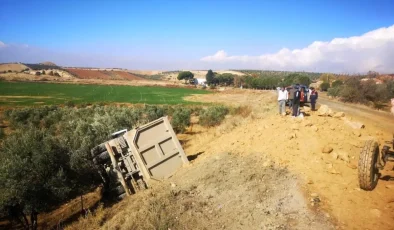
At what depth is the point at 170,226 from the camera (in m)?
6.27

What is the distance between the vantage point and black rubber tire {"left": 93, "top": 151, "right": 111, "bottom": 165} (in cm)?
960

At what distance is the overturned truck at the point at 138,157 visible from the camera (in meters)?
9.16

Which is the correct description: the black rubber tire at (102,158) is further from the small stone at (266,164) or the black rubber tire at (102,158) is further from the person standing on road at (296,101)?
the person standing on road at (296,101)

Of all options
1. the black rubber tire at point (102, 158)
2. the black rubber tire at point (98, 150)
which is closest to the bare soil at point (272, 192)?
the black rubber tire at point (102, 158)

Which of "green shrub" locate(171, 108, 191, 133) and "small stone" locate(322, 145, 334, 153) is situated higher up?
"small stone" locate(322, 145, 334, 153)

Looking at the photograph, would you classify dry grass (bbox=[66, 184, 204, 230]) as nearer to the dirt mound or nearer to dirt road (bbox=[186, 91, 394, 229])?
the dirt mound

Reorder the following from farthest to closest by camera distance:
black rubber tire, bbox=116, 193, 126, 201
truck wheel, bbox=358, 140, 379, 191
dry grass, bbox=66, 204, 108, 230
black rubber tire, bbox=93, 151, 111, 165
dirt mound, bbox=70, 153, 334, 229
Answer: black rubber tire, bbox=93, 151, 111, 165, black rubber tire, bbox=116, 193, 126, 201, dry grass, bbox=66, 204, 108, 230, truck wheel, bbox=358, 140, 379, 191, dirt mound, bbox=70, 153, 334, 229

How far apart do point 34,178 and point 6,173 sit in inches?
30.7

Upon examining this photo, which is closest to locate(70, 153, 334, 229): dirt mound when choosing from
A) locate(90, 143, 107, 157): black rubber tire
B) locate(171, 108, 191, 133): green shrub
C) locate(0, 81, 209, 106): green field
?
locate(90, 143, 107, 157): black rubber tire

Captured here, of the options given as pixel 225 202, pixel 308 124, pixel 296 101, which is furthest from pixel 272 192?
pixel 296 101

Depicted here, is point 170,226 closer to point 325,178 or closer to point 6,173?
point 325,178

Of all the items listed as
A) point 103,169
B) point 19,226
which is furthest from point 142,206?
point 19,226

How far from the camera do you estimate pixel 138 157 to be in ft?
29.7

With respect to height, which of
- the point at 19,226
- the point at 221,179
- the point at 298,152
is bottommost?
the point at 19,226
